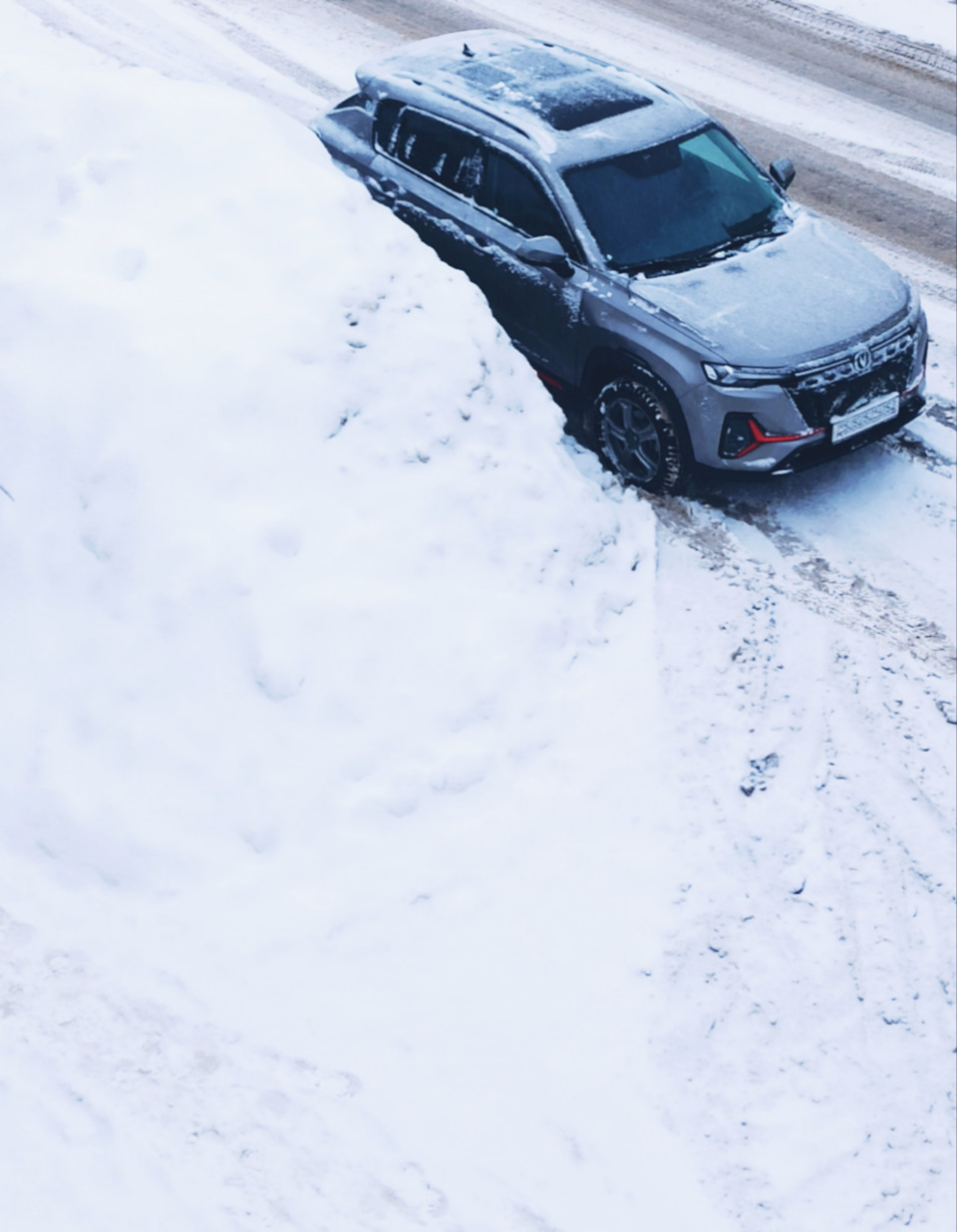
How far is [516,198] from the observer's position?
6988mm

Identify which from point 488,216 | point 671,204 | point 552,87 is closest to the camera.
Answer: point 671,204

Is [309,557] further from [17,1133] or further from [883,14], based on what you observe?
[883,14]

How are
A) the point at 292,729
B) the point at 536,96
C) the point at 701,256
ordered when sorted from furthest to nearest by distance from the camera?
the point at 536,96
the point at 701,256
the point at 292,729

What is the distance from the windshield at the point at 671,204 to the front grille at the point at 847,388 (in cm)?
112

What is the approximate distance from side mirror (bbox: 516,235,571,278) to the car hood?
47cm

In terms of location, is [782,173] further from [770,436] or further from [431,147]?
[770,436]

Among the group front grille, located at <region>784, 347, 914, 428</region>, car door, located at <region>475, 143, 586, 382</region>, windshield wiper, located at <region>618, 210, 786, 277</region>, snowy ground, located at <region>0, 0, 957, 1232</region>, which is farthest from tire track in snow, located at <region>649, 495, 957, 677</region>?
windshield wiper, located at <region>618, 210, 786, 277</region>

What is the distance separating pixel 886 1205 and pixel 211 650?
3537 mm

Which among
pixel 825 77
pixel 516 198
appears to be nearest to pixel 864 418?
pixel 516 198

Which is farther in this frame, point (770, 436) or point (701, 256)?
point (701, 256)

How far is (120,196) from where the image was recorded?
598 centimetres

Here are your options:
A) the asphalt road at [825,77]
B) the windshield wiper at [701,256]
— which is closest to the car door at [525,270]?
the windshield wiper at [701,256]

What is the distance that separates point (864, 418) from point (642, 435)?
4.16ft

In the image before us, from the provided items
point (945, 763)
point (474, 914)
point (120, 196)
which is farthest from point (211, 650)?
point (945, 763)
